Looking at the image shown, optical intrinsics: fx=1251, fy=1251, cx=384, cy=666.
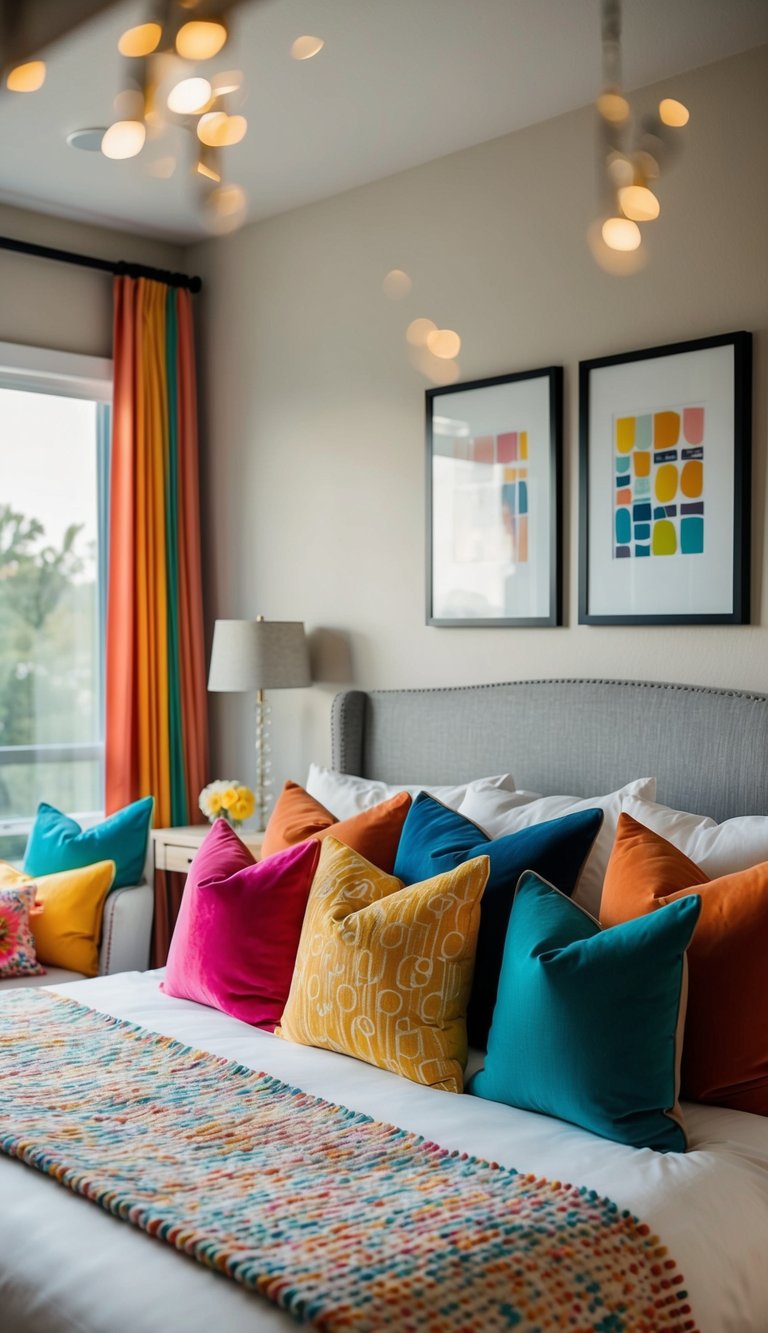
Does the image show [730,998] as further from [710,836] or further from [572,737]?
[572,737]

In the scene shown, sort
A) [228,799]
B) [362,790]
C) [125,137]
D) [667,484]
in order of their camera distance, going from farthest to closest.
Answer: [228,799], [362,790], [667,484], [125,137]

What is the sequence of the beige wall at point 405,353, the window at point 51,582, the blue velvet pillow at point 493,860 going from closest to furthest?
the blue velvet pillow at point 493,860 → the beige wall at point 405,353 → the window at point 51,582

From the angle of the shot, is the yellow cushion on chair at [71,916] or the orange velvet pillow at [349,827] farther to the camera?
the yellow cushion on chair at [71,916]

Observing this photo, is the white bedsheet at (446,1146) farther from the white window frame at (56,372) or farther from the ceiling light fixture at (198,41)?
the white window frame at (56,372)

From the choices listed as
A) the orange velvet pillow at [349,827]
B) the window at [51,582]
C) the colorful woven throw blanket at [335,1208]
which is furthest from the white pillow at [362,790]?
the window at [51,582]

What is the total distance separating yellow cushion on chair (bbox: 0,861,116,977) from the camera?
3.62 m

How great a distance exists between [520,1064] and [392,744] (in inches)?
70.0

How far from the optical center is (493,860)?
2.60 m

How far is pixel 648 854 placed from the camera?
96.0 inches

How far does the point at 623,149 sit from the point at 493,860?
4.69 feet

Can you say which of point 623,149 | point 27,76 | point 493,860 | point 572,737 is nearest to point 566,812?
point 493,860

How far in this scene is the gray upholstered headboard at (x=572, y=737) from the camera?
117 inches

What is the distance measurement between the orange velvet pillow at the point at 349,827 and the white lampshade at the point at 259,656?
31.1 inches

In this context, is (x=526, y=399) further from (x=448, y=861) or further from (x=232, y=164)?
(x=448, y=861)
